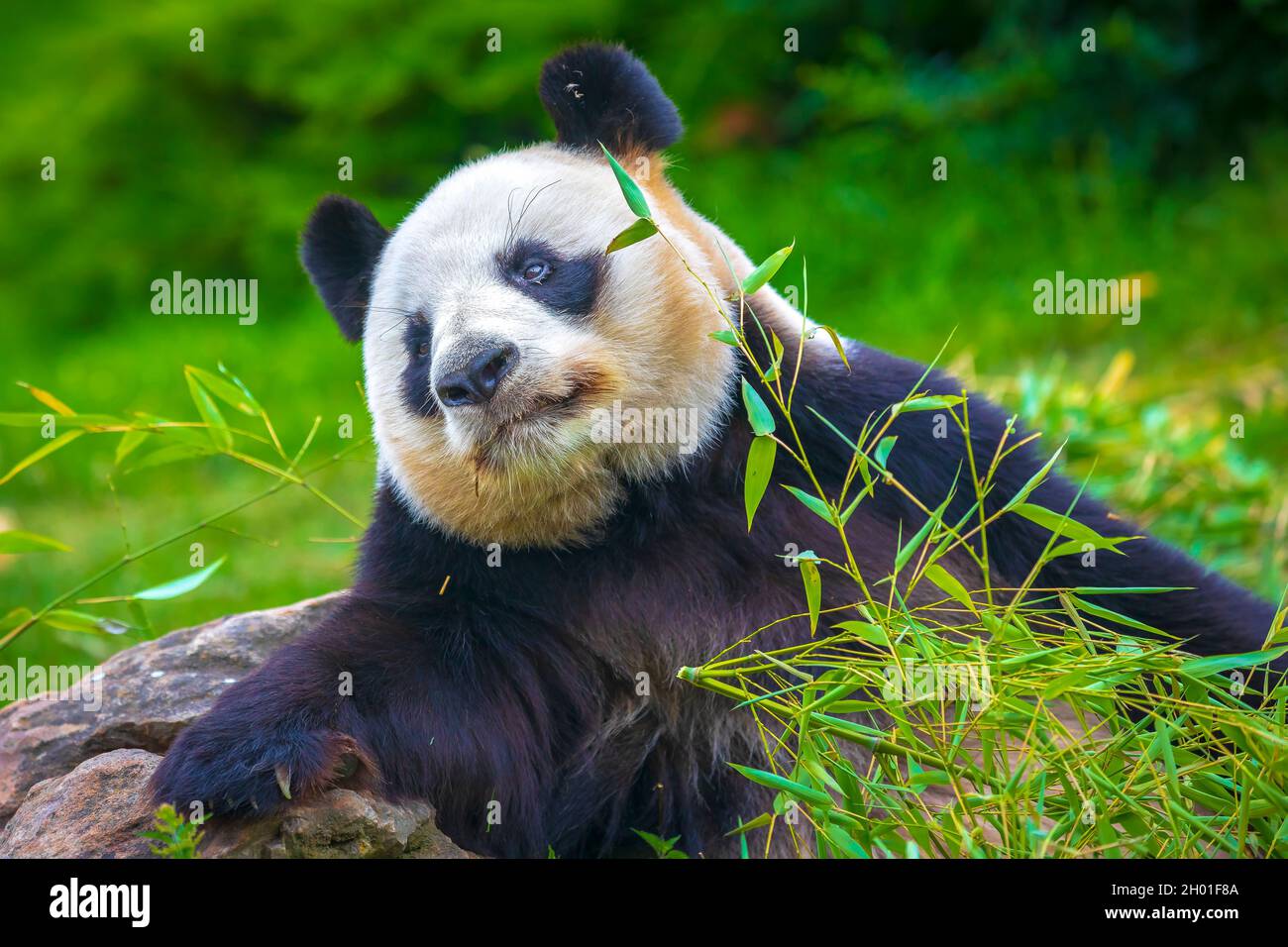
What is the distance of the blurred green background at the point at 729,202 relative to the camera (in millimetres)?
6961

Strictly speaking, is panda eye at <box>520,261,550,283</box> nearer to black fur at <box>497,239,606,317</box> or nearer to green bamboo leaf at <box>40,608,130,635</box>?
black fur at <box>497,239,606,317</box>

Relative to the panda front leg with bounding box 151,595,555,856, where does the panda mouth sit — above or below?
above

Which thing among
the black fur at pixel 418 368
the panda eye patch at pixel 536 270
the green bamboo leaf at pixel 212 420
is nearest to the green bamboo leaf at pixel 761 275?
the panda eye patch at pixel 536 270

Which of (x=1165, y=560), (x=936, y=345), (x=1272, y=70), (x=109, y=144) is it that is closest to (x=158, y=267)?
(x=109, y=144)

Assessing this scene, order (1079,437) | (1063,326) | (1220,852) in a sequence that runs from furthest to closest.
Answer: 1. (1063,326)
2. (1079,437)
3. (1220,852)

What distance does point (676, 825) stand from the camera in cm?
340

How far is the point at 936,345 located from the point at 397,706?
19.0 ft

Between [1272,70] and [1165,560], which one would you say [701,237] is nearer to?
[1165,560]

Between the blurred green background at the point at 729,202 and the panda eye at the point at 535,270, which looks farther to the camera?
the blurred green background at the point at 729,202

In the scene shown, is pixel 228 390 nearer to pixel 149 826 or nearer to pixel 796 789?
pixel 149 826

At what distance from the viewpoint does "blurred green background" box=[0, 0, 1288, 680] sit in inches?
274

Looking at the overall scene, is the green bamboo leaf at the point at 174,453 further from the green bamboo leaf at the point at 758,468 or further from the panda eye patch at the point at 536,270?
the green bamboo leaf at the point at 758,468

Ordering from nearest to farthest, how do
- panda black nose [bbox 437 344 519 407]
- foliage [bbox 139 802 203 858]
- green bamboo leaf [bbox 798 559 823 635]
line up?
foliage [bbox 139 802 203 858]
green bamboo leaf [bbox 798 559 823 635]
panda black nose [bbox 437 344 519 407]

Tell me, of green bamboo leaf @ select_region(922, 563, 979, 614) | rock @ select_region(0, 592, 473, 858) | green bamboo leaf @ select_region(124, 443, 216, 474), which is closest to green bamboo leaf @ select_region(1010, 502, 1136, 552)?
green bamboo leaf @ select_region(922, 563, 979, 614)
